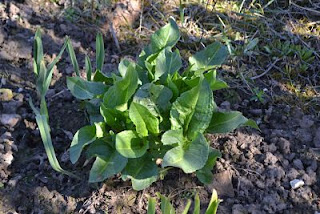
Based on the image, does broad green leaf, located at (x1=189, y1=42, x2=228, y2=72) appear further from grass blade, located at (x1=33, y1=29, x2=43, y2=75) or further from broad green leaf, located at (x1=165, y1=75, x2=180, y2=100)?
grass blade, located at (x1=33, y1=29, x2=43, y2=75)

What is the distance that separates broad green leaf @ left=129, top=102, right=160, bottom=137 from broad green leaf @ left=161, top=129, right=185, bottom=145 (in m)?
0.08

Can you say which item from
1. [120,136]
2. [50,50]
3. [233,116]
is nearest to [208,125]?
[233,116]

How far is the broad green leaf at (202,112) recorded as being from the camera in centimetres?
172

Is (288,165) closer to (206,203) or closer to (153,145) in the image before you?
(206,203)

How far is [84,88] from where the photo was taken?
1.88m

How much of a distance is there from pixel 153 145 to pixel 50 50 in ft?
3.10

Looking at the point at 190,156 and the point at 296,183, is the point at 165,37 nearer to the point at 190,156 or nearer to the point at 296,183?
the point at 190,156

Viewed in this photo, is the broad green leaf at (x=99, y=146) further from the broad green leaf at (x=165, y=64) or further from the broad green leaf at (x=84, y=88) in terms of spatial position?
the broad green leaf at (x=165, y=64)

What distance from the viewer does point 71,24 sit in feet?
8.63

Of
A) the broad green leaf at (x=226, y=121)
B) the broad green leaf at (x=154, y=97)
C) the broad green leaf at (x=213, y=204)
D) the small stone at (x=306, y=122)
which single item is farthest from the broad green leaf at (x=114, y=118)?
the small stone at (x=306, y=122)

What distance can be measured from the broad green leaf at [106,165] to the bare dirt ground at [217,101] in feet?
Answer: 0.58

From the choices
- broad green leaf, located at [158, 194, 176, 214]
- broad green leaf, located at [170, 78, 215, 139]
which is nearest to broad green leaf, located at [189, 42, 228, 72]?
broad green leaf, located at [170, 78, 215, 139]

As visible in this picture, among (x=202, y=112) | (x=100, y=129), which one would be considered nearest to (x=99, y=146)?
(x=100, y=129)

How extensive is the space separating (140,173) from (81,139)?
26 centimetres
